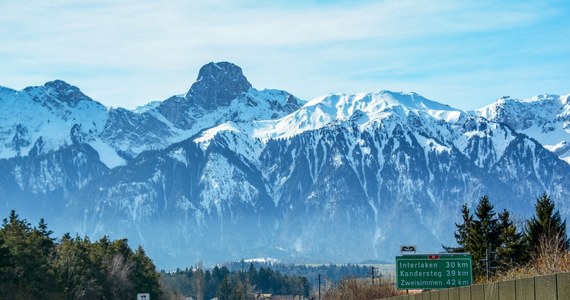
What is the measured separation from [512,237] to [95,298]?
39.6m

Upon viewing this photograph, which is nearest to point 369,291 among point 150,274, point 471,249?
point 471,249

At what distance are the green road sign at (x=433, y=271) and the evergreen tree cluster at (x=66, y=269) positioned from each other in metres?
28.8

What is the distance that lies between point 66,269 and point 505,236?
3841 centimetres

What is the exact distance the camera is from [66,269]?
112m

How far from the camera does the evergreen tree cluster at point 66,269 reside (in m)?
94.6

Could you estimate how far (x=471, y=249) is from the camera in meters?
101

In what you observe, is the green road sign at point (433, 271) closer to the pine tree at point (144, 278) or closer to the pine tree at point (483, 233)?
the pine tree at point (483, 233)

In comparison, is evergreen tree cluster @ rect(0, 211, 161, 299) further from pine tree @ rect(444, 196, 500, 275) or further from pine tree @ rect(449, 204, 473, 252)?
pine tree @ rect(444, 196, 500, 275)

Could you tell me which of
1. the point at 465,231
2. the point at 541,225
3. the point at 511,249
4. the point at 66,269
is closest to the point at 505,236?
the point at 511,249

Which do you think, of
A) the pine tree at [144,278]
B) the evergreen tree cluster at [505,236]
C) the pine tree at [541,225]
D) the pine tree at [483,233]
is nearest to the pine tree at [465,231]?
the evergreen tree cluster at [505,236]

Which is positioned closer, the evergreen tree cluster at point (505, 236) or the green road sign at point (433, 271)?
the green road sign at point (433, 271)

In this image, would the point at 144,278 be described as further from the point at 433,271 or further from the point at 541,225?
the point at 433,271

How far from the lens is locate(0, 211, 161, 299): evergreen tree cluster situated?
310ft

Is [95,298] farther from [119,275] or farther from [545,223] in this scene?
[545,223]
